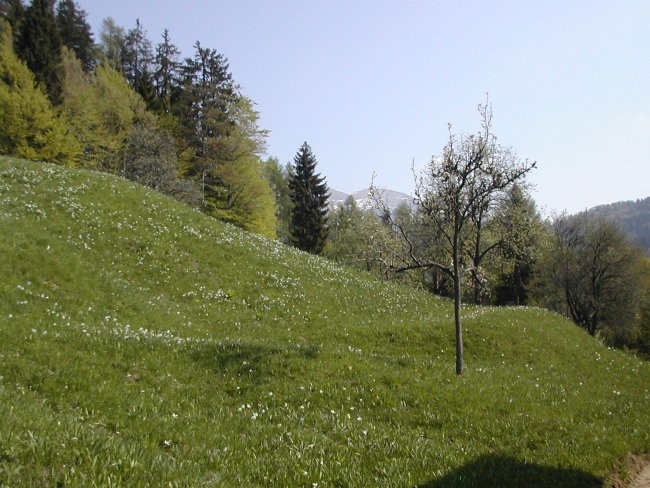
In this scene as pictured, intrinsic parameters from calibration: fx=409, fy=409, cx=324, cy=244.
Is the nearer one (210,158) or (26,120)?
(26,120)

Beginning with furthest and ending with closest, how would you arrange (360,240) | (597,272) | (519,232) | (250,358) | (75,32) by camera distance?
1. (75,32)
2. (360,240)
3. (597,272)
4. (519,232)
5. (250,358)

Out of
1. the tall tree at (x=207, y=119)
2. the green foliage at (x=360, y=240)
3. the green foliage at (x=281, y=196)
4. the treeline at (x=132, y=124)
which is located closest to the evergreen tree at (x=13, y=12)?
the treeline at (x=132, y=124)

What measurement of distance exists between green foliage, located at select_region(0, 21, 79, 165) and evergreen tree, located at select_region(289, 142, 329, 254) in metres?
32.3

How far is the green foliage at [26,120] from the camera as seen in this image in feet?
125

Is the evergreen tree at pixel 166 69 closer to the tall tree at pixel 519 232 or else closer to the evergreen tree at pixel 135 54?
the evergreen tree at pixel 135 54

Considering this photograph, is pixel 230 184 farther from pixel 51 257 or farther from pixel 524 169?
pixel 524 169

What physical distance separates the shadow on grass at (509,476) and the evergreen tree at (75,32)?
74.7 m

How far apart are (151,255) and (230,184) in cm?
3068

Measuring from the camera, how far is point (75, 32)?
6438 centimetres

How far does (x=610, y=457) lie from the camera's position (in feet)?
25.8

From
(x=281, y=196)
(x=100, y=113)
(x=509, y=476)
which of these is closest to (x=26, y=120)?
(x=100, y=113)

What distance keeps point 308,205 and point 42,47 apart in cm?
3841

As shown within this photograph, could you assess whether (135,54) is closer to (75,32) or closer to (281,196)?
(75,32)

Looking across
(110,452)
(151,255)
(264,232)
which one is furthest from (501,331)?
(264,232)
